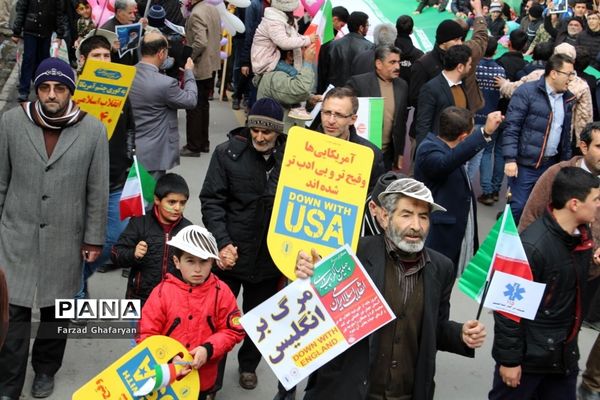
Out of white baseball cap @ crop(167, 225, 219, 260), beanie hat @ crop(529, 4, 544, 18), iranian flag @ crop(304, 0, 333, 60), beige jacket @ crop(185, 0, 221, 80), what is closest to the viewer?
white baseball cap @ crop(167, 225, 219, 260)

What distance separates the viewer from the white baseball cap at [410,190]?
430cm

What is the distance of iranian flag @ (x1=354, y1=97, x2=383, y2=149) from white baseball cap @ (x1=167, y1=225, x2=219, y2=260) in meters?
3.38

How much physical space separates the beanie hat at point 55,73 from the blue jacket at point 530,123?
14.4ft

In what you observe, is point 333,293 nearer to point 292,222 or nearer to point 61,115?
point 292,222

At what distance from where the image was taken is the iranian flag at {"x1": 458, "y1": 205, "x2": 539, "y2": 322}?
484 centimetres

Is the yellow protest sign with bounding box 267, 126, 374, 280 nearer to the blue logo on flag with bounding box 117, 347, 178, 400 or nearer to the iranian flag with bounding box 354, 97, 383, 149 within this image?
the blue logo on flag with bounding box 117, 347, 178, 400

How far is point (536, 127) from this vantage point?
8.82m

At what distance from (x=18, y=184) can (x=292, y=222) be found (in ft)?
5.83

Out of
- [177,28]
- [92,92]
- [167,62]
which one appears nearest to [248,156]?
[92,92]

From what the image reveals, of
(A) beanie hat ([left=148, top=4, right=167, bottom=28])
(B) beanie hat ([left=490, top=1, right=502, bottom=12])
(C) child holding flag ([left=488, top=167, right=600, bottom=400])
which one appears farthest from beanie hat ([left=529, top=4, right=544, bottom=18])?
(C) child holding flag ([left=488, top=167, right=600, bottom=400])

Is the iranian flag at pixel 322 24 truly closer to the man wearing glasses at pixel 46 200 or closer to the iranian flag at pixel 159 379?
the man wearing glasses at pixel 46 200

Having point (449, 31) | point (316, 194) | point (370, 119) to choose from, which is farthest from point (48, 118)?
point (449, 31)

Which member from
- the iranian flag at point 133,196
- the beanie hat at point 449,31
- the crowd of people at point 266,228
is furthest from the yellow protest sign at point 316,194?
the beanie hat at point 449,31

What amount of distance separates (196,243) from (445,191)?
A: 2.29 metres
